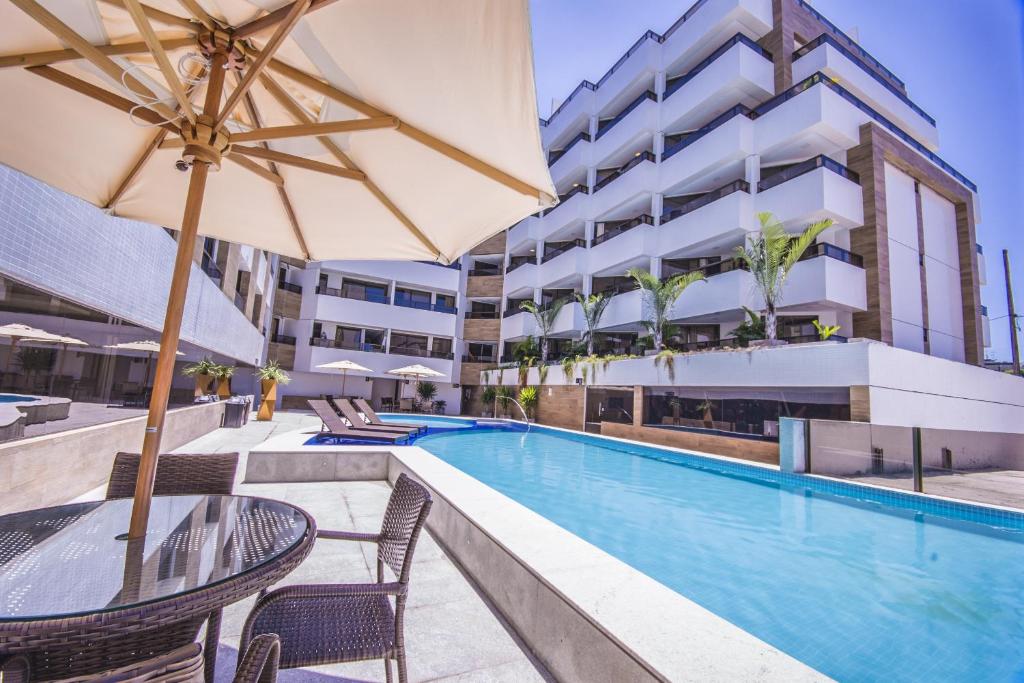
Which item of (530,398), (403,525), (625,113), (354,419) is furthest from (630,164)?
(403,525)

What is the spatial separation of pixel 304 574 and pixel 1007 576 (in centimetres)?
635

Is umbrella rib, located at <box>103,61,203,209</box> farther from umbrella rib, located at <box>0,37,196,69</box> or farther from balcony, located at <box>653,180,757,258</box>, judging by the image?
balcony, located at <box>653,180,757,258</box>

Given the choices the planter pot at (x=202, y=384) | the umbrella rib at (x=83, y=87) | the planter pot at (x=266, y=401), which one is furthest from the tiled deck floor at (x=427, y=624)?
the planter pot at (x=266, y=401)

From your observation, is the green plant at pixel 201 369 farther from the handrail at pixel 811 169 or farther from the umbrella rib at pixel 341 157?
the handrail at pixel 811 169

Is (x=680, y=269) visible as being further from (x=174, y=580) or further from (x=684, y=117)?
(x=174, y=580)

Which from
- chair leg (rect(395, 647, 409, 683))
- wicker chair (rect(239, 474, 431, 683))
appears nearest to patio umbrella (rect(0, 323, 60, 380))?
wicker chair (rect(239, 474, 431, 683))

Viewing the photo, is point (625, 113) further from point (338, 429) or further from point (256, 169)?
point (256, 169)

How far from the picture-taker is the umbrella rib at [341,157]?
284 cm

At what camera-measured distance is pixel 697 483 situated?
8.55 meters

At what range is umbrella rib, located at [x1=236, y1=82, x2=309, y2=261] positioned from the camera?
10.0ft

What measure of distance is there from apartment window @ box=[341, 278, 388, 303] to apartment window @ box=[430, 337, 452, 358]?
3.70 meters

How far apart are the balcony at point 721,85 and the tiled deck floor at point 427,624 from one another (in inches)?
751

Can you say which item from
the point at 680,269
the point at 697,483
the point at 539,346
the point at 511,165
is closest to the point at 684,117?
the point at 680,269

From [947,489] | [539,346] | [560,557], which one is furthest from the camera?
[539,346]
